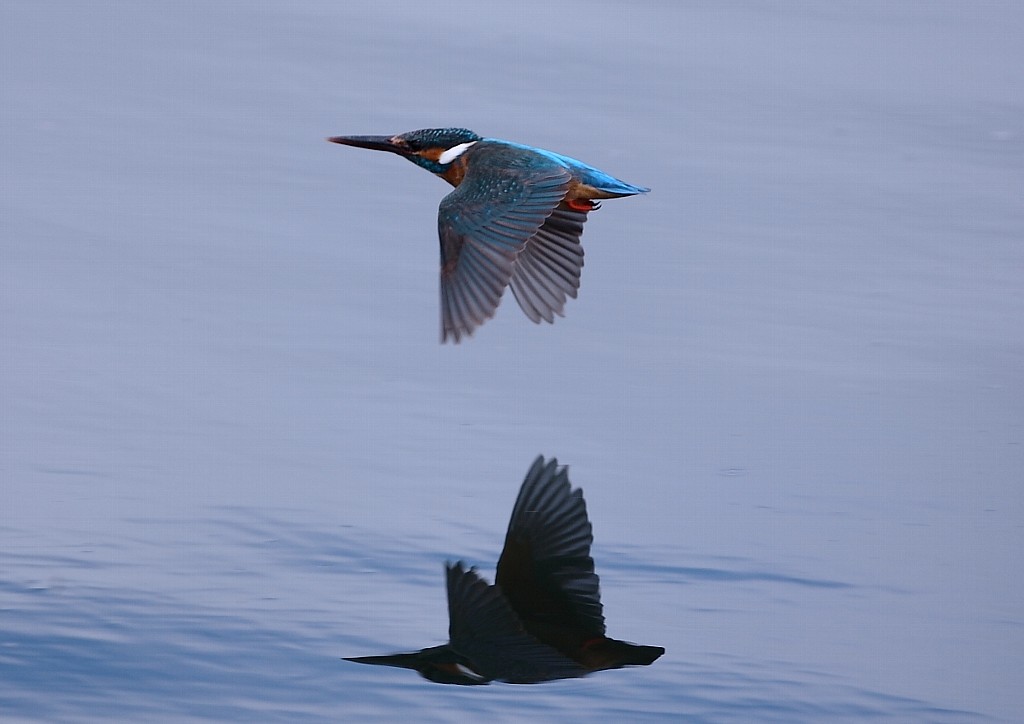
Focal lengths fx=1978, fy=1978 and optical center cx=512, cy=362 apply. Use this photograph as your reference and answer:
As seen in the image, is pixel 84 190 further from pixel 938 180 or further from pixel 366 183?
pixel 938 180

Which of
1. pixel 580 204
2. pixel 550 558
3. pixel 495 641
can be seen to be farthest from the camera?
pixel 580 204

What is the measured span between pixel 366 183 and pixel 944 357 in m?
2.50

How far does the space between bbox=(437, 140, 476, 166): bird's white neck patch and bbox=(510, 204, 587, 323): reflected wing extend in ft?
1.17

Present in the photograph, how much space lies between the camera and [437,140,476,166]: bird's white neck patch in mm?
6426

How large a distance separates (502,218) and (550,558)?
49.3 inches

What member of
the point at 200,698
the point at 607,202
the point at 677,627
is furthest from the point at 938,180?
the point at 200,698

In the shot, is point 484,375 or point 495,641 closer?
point 495,641

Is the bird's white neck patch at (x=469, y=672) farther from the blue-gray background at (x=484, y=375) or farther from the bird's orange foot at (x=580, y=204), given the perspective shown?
the bird's orange foot at (x=580, y=204)

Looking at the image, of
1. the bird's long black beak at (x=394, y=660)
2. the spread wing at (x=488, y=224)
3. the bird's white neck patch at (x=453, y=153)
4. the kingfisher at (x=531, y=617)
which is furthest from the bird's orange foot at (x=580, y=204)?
the bird's long black beak at (x=394, y=660)

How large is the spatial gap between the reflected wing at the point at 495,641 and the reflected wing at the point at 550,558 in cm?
6

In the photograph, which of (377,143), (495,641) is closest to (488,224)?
(377,143)

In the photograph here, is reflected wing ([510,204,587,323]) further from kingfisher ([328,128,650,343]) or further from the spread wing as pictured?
the spread wing

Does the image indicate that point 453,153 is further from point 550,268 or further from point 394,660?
point 394,660

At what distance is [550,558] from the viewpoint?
16.2ft
